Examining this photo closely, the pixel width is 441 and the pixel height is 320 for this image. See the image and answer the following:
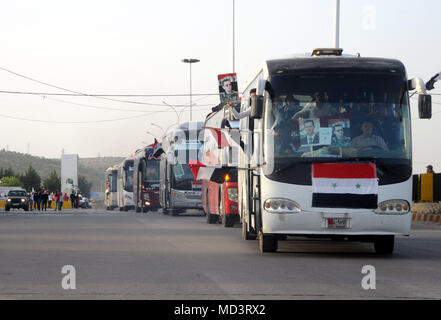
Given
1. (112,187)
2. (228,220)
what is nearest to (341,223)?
(228,220)

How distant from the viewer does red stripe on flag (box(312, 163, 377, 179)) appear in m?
15.5

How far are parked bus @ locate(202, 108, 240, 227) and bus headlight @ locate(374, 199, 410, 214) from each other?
6.68 m

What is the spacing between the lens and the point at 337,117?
621 inches

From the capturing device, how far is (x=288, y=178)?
15523 millimetres

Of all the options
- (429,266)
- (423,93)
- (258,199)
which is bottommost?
(429,266)

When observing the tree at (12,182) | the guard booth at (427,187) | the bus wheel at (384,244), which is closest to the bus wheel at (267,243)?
the bus wheel at (384,244)

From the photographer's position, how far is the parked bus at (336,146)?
15.5 meters

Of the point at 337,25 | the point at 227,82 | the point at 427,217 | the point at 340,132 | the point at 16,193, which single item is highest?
the point at 227,82

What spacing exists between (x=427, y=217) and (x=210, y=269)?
24101 millimetres

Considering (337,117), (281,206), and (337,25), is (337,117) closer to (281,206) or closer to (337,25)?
(281,206)

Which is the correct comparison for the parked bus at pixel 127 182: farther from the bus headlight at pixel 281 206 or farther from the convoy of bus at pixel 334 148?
the bus headlight at pixel 281 206
